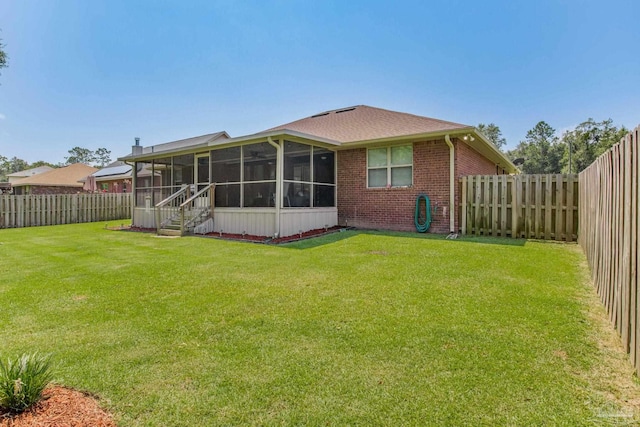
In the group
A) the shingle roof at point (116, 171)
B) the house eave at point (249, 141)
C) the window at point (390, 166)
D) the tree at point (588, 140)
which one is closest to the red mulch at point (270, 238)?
the window at point (390, 166)

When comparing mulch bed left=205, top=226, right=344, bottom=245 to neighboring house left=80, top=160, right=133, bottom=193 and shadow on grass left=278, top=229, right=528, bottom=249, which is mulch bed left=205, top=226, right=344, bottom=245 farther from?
neighboring house left=80, top=160, right=133, bottom=193

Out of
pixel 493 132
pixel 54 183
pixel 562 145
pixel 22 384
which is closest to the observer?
pixel 22 384

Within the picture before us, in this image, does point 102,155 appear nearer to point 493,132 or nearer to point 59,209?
point 59,209

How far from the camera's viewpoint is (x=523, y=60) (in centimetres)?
1861

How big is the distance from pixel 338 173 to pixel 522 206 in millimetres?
5758

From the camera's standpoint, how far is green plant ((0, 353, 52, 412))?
182 cm

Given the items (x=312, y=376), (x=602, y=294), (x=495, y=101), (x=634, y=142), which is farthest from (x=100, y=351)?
(x=495, y=101)

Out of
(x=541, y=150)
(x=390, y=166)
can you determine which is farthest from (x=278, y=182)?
(x=541, y=150)

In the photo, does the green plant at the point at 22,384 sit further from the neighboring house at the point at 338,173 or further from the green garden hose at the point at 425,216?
the green garden hose at the point at 425,216

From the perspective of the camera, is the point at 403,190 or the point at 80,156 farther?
the point at 80,156

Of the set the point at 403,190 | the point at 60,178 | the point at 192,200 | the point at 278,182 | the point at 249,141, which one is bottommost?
the point at 192,200

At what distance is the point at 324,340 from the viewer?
9.38 feet

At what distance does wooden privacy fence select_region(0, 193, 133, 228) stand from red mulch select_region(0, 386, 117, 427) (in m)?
17.1

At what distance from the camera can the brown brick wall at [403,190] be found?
9906 mm
